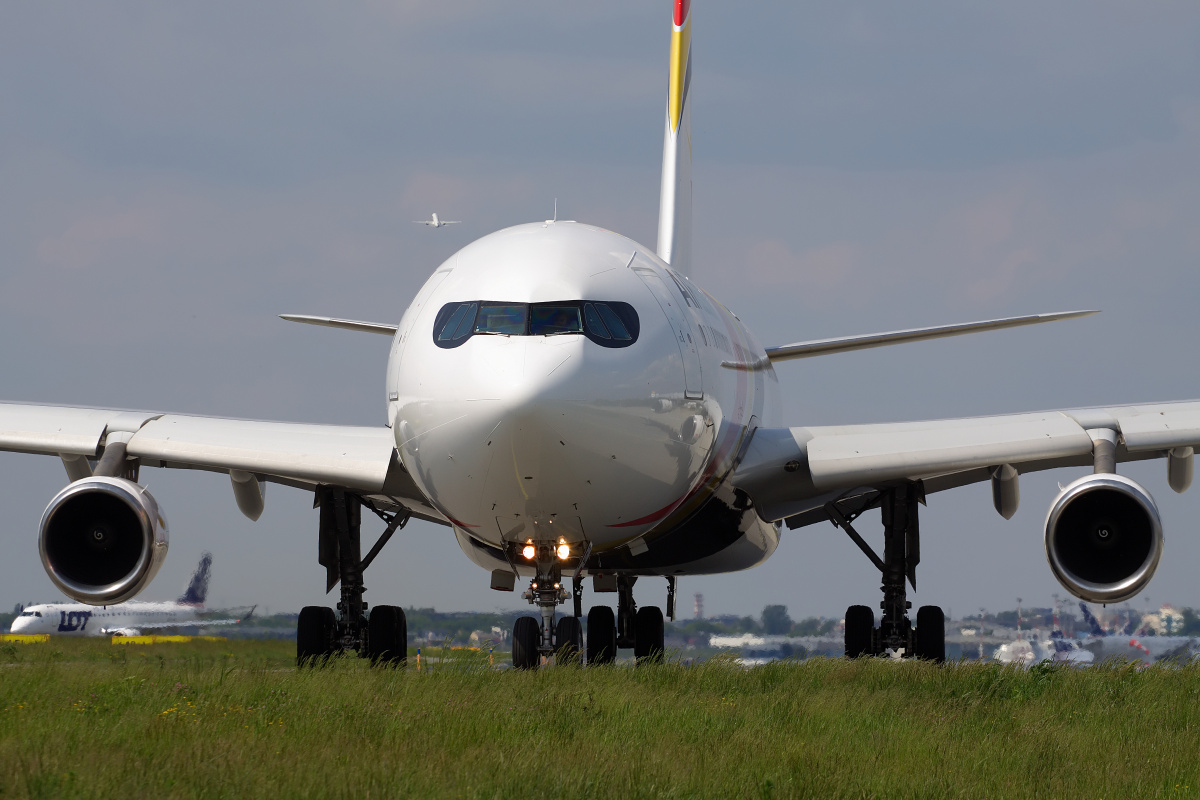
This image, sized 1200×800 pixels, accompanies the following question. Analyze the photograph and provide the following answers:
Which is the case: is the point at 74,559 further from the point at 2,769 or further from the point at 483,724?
the point at 2,769

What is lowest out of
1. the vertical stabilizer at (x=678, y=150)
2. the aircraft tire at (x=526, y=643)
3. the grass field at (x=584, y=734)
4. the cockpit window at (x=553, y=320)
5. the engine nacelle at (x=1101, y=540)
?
the grass field at (x=584, y=734)

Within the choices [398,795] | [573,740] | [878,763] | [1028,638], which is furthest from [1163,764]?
[1028,638]

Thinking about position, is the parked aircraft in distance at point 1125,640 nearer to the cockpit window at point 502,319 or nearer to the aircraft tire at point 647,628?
the aircraft tire at point 647,628

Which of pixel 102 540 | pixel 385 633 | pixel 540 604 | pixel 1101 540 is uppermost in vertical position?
pixel 102 540

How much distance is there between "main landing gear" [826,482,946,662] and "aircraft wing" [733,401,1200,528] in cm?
122

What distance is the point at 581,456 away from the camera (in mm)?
11148

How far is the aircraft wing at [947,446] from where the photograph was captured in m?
14.3

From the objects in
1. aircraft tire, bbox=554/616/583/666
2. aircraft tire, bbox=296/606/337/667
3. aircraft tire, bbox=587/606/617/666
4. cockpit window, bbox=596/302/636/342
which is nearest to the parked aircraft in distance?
aircraft tire, bbox=587/606/617/666

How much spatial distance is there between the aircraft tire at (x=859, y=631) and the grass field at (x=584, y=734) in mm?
5260

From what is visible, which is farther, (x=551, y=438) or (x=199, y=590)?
(x=199, y=590)

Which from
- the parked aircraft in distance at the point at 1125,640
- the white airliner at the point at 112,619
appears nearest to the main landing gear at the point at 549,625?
the white airliner at the point at 112,619

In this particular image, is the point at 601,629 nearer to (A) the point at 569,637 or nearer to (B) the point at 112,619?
(A) the point at 569,637

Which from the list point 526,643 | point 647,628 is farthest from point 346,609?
point 647,628

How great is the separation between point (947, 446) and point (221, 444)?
7.20m
